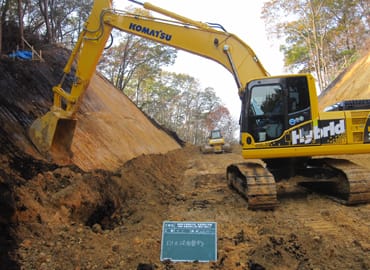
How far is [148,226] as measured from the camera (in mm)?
5867

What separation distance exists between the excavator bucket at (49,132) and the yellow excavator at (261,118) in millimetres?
20

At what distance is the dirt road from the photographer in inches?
173

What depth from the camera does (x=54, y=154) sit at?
292 inches

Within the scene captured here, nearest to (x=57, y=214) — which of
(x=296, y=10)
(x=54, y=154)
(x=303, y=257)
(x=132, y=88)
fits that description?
(x=54, y=154)

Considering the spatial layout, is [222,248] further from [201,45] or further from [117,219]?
[201,45]

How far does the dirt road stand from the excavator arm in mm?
2049

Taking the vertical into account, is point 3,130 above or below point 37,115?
below

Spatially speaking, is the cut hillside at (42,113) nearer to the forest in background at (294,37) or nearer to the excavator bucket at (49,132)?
the excavator bucket at (49,132)

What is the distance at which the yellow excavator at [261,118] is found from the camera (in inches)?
285

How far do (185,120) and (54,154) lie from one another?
181 ft

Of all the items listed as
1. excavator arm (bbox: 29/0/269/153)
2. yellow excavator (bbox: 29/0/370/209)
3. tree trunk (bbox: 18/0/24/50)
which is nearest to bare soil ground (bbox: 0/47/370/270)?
yellow excavator (bbox: 29/0/370/209)

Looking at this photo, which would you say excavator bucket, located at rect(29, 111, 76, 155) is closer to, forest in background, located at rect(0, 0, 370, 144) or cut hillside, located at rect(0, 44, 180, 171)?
cut hillside, located at rect(0, 44, 180, 171)

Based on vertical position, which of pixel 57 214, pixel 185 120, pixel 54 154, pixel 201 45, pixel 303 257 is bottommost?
pixel 303 257

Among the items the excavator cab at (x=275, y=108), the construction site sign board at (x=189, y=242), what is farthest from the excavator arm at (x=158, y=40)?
the construction site sign board at (x=189, y=242)
